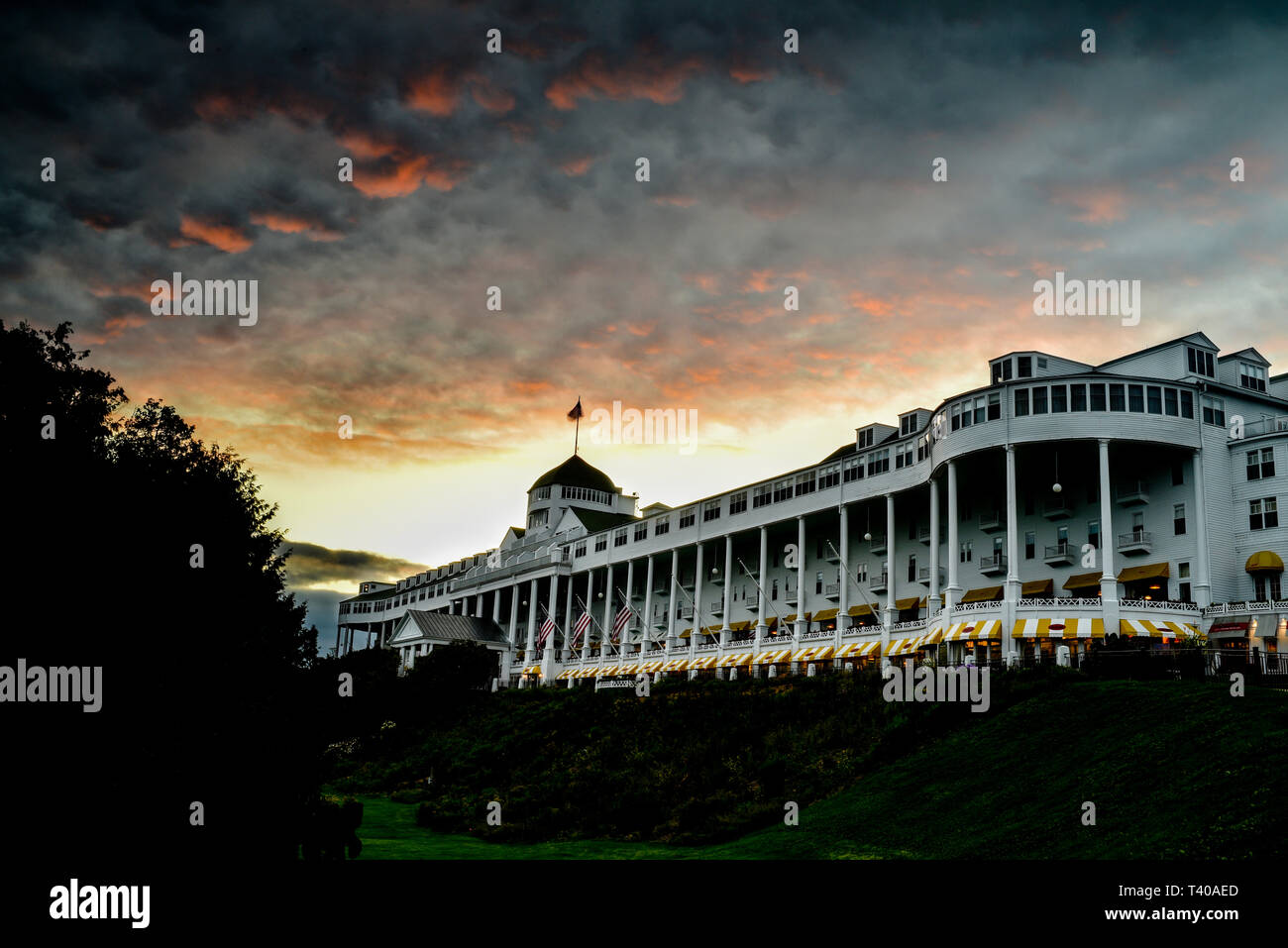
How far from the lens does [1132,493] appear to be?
188 feet

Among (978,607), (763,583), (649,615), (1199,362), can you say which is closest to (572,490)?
(649,615)

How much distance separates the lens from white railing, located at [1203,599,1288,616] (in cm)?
4782

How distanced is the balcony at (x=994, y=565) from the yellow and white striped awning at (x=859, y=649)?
7609 mm

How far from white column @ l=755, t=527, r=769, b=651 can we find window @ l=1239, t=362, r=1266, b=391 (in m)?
32.6

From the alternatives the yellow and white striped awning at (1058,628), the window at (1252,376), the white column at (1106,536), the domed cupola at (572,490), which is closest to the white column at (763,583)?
the yellow and white striped awning at (1058,628)

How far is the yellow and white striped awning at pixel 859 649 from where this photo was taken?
204 feet

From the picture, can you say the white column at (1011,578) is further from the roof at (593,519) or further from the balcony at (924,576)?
the roof at (593,519)

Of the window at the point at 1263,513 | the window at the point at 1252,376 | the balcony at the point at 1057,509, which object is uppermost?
the window at the point at 1252,376

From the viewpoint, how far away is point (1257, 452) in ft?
178

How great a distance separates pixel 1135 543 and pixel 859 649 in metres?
16.7

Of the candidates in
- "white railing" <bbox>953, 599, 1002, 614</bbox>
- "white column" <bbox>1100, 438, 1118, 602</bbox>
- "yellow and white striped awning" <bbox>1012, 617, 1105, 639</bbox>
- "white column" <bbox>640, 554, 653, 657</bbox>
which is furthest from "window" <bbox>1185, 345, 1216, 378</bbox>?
"white column" <bbox>640, 554, 653, 657</bbox>

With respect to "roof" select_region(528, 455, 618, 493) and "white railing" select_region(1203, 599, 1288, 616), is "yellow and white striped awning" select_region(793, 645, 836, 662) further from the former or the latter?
"roof" select_region(528, 455, 618, 493)
